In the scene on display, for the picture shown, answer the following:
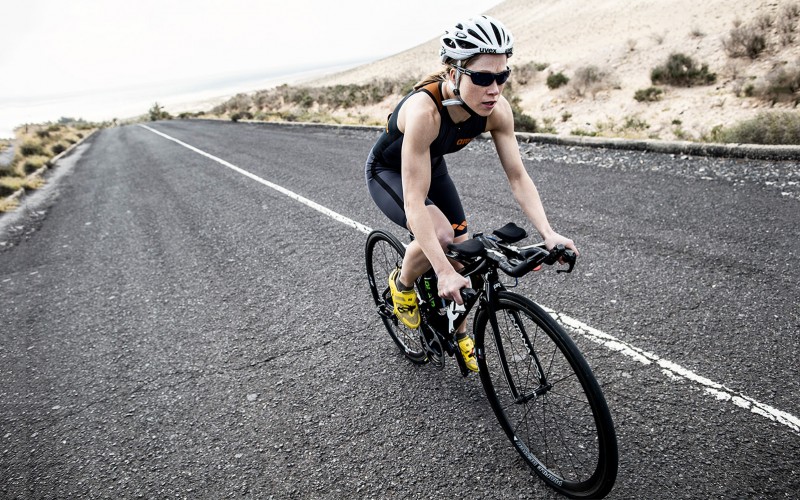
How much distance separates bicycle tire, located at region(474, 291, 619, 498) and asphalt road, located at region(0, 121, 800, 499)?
6.9 inches

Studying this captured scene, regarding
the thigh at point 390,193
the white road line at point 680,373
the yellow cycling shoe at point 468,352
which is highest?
the thigh at point 390,193

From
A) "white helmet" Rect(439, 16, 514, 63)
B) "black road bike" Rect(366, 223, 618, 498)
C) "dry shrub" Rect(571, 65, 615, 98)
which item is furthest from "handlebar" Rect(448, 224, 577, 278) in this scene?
"dry shrub" Rect(571, 65, 615, 98)

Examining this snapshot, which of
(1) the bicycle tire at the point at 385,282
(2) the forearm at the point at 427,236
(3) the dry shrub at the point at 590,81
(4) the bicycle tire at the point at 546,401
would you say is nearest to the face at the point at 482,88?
(2) the forearm at the point at 427,236

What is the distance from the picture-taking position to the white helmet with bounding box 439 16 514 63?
2.08m

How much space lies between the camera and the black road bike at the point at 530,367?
1891 millimetres

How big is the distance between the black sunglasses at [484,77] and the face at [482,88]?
13 millimetres

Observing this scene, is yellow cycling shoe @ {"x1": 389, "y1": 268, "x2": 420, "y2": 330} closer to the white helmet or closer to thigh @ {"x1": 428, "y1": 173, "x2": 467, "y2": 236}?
thigh @ {"x1": 428, "y1": 173, "x2": 467, "y2": 236}

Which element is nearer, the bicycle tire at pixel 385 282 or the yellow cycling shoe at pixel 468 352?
the yellow cycling shoe at pixel 468 352

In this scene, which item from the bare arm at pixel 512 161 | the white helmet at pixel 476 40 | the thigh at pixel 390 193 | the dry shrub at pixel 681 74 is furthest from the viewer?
the dry shrub at pixel 681 74

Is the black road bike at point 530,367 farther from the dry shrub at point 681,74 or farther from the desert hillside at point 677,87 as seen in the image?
the dry shrub at point 681,74

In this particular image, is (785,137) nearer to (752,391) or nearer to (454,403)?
(752,391)

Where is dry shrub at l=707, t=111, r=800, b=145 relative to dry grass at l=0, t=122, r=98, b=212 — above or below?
below

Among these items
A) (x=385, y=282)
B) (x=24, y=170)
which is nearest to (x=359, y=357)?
(x=385, y=282)

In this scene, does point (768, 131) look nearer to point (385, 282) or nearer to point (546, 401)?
point (385, 282)
